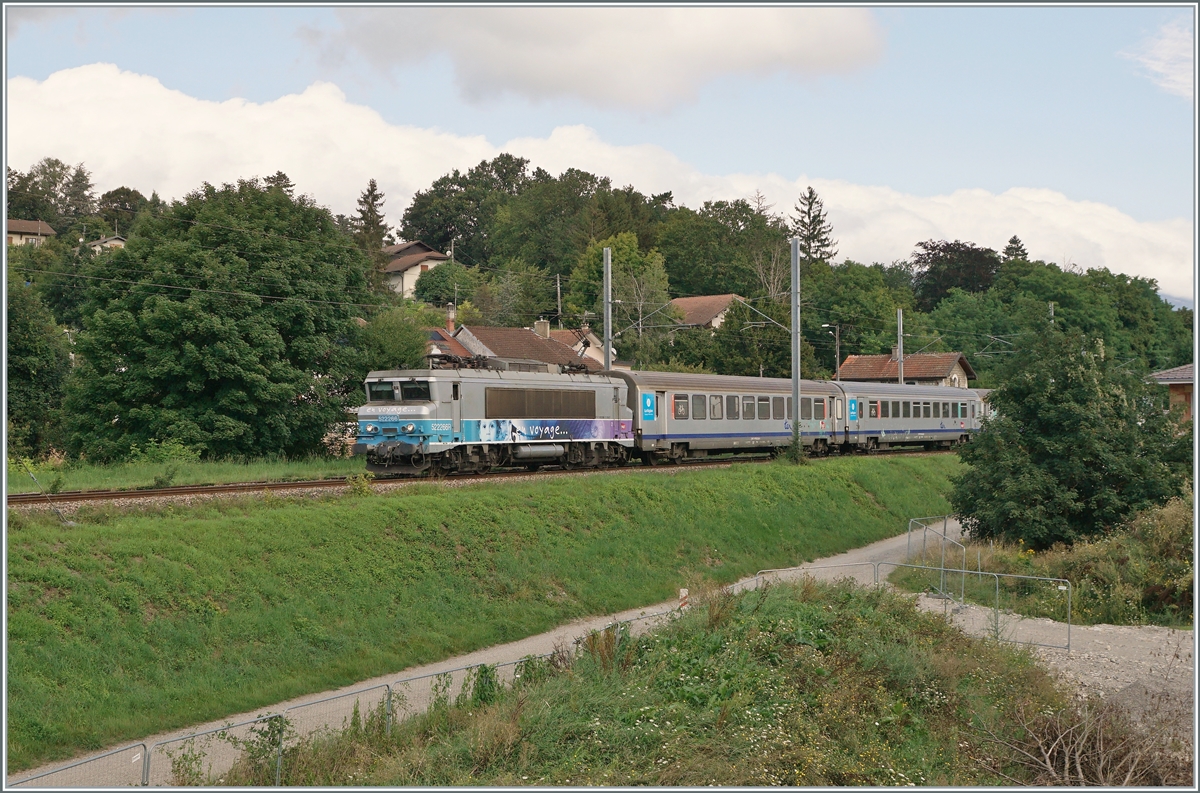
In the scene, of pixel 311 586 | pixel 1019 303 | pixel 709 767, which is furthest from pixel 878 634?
pixel 1019 303

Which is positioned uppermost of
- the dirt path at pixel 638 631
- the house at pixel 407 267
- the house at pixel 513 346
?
the house at pixel 407 267

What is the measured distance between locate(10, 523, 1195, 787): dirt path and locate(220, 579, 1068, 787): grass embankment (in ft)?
2.98

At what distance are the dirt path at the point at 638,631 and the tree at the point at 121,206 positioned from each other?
12565 centimetres

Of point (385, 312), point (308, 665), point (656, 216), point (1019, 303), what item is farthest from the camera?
point (656, 216)

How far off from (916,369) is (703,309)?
1931cm

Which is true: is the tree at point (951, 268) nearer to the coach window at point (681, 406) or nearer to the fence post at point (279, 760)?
the coach window at point (681, 406)

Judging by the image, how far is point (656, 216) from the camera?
121875 mm

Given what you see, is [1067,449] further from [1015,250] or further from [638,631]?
[1015,250]

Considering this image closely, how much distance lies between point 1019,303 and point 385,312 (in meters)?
63.8

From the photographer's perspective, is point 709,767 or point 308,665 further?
point 308,665

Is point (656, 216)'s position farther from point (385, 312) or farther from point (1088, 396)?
point (1088, 396)

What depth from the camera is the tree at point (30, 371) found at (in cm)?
4731

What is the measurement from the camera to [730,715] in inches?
538

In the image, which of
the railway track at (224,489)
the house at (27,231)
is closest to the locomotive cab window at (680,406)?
the railway track at (224,489)
